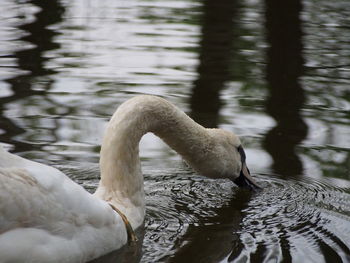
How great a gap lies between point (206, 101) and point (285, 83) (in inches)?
60.4

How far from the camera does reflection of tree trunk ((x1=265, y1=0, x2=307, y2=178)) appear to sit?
8.54 meters

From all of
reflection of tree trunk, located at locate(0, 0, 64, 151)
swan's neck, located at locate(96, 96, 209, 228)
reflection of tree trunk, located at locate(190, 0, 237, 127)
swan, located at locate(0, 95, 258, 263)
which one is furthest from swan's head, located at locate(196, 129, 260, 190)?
reflection of tree trunk, located at locate(0, 0, 64, 151)

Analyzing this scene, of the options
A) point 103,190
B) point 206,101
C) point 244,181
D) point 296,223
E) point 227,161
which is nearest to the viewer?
point 103,190

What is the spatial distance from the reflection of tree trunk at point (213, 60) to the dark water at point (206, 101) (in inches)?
1.0

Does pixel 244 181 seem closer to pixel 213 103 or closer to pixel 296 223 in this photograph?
pixel 296 223

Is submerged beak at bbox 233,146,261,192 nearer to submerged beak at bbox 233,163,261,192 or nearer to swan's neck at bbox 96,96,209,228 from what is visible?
submerged beak at bbox 233,163,261,192

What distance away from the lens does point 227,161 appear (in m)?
7.37

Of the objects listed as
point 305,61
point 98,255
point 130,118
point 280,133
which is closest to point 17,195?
point 98,255

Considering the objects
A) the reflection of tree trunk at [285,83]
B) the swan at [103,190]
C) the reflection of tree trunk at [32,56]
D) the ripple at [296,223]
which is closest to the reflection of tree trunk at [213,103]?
the ripple at [296,223]

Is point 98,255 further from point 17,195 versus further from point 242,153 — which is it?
point 242,153

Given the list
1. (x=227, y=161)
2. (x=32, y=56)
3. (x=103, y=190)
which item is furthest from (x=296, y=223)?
(x=32, y=56)

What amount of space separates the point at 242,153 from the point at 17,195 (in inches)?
110

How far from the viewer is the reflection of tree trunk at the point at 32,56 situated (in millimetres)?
8805

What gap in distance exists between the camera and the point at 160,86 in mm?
10570
